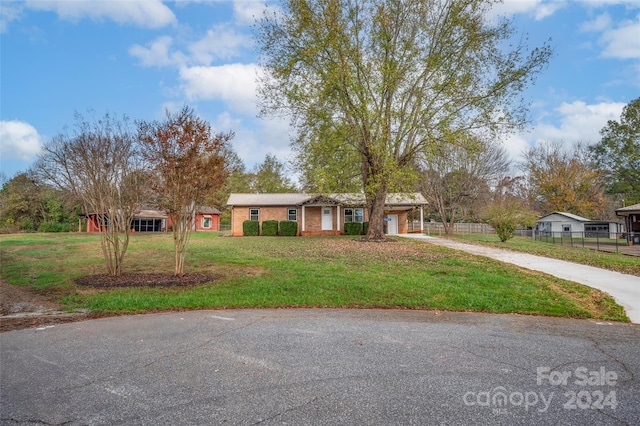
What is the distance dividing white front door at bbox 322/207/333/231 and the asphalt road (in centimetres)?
2417

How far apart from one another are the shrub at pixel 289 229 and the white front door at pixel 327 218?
2.44 metres

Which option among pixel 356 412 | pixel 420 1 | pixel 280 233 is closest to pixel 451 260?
pixel 356 412

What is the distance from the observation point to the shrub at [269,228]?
28891 mm

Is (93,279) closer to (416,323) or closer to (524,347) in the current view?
(416,323)

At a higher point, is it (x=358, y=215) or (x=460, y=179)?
(x=460, y=179)

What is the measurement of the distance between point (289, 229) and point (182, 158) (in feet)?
67.0

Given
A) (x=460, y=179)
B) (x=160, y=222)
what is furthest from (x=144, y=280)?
(x=160, y=222)

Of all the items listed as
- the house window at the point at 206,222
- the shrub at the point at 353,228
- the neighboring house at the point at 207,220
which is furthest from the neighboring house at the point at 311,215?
the house window at the point at 206,222

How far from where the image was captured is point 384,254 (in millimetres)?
13836

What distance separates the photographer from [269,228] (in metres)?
28.9

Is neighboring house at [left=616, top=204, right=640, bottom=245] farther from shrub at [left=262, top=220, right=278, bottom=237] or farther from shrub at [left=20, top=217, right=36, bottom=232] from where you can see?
shrub at [left=20, top=217, right=36, bottom=232]

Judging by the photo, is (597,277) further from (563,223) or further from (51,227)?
(51,227)

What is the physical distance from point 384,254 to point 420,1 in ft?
42.6

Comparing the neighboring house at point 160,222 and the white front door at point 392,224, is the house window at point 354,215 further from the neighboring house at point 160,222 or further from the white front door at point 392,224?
the neighboring house at point 160,222
